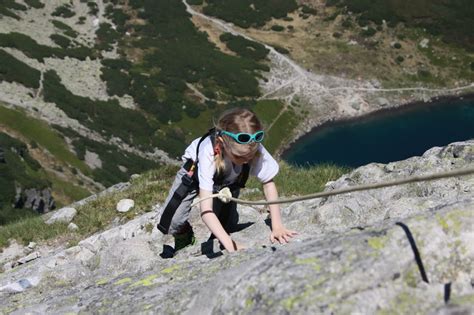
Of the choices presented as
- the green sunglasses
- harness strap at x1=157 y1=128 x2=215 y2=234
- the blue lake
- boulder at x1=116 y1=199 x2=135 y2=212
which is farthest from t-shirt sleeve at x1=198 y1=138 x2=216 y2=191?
the blue lake

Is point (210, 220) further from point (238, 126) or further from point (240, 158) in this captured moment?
point (238, 126)

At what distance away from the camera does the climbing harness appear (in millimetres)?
7817

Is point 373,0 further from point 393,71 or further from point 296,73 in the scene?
point 296,73

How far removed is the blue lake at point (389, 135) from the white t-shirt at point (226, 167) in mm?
71021

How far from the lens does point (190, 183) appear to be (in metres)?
8.41

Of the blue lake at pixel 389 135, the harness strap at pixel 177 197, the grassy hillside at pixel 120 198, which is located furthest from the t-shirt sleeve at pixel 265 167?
the blue lake at pixel 389 135

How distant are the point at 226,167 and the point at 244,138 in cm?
79

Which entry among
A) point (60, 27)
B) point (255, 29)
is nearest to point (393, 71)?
point (255, 29)

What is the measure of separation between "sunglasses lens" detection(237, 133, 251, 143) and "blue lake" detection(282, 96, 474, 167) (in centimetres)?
7195

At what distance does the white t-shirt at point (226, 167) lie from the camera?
748cm

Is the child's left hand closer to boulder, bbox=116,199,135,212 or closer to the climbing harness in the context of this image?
the climbing harness

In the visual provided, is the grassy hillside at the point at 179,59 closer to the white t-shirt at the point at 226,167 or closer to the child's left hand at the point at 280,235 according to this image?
A: the white t-shirt at the point at 226,167

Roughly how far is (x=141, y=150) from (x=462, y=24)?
248 ft

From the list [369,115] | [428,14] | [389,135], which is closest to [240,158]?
[389,135]
